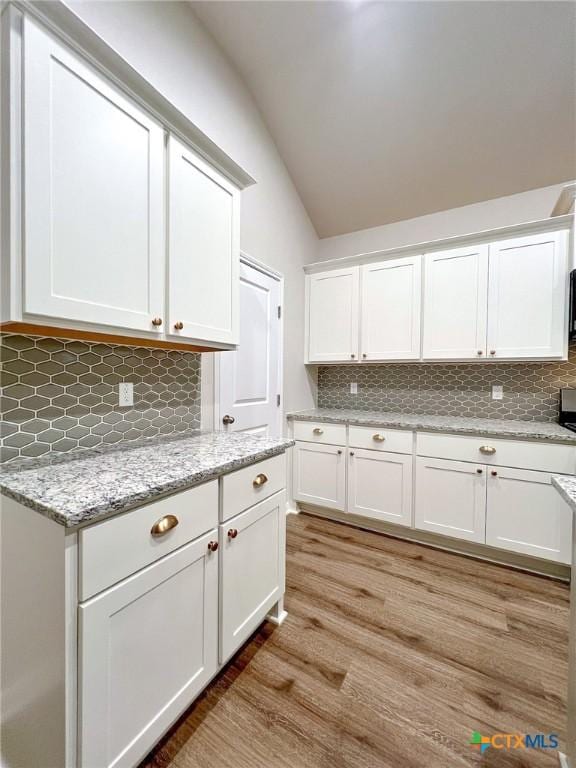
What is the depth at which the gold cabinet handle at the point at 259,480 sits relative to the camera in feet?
4.69

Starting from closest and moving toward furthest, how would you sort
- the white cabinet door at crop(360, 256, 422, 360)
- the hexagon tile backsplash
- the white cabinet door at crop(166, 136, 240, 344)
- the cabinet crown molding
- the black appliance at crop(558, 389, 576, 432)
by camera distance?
the hexagon tile backsplash
the white cabinet door at crop(166, 136, 240, 344)
the cabinet crown molding
the black appliance at crop(558, 389, 576, 432)
the white cabinet door at crop(360, 256, 422, 360)

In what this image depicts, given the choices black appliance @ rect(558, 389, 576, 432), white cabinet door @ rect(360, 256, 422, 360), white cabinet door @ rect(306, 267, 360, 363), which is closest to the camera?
black appliance @ rect(558, 389, 576, 432)

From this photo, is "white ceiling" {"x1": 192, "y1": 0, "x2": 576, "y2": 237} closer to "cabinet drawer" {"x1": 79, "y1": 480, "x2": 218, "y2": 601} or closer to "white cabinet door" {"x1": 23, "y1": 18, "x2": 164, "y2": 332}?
"white cabinet door" {"x1": 23, "y1": 18, "x2": 164, "y2": 332}

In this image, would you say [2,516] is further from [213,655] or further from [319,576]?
[319,576]

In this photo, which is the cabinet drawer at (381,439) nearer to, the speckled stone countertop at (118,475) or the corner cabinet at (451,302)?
the corner cabinet at (451,302)

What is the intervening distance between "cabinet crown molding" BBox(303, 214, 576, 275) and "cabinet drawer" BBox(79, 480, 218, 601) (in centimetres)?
247

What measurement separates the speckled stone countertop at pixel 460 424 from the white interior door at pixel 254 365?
0.42 meters

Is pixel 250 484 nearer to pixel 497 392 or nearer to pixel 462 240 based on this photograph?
pixel 497 392

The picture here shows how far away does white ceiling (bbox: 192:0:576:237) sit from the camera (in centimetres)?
194

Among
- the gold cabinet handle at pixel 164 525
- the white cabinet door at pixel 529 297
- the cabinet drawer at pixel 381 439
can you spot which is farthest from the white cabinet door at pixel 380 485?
the gold cabinet handle at pixel 164 525

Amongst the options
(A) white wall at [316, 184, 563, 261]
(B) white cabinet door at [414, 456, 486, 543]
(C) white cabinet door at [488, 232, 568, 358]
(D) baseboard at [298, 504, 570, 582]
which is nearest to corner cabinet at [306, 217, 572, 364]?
(C) white cabinet door at [488, 232, 568, 358]

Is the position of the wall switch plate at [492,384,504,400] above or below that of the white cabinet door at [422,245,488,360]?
below

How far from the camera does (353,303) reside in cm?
299

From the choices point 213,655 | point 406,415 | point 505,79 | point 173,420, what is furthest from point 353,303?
point 213,655
